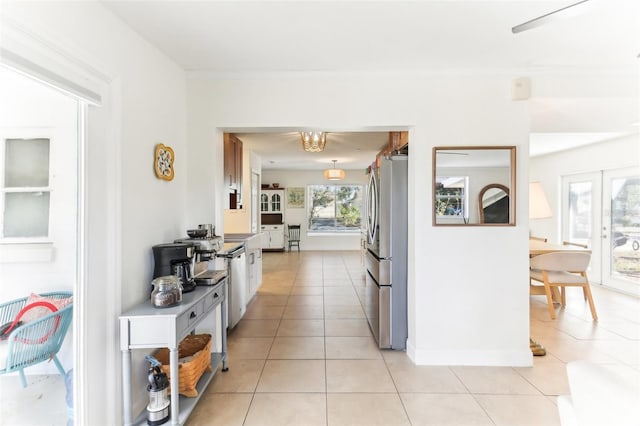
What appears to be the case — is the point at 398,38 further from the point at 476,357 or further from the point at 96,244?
the point at 476,357

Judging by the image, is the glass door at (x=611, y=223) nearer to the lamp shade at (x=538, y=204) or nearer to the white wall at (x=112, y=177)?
the lamp shade at (x=538, y=204)

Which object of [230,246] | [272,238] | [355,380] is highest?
[230,246]

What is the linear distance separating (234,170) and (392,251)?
8.45 feet

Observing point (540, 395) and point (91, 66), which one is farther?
point (540, 395)

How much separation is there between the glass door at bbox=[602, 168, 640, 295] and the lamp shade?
1.73 metres

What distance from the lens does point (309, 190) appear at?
9375 mm

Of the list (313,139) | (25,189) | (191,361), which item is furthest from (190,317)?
(313,139)

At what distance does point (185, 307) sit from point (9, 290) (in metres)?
0.80

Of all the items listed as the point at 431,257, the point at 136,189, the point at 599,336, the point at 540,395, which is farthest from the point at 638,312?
the point at 136,189

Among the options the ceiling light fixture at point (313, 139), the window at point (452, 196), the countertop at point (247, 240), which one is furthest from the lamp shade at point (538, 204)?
the countertop at point (247, 240)

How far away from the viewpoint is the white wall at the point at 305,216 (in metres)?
9.30

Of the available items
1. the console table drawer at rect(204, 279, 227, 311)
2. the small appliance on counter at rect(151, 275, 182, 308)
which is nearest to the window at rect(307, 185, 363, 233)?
the console table drawer at rect(204, 279, 227, 311)

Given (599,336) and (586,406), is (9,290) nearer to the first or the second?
(586,406)

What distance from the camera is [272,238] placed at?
8.95 meters
